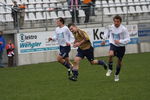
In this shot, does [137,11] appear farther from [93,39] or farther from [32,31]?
[32,31]

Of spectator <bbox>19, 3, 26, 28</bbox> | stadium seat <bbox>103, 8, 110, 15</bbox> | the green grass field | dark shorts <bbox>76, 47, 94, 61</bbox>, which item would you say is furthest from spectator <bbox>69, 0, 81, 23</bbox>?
dark shorts <bbox>76, 47, 94, 61</bbox>

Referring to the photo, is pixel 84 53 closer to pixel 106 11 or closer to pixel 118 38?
pixel 118 38

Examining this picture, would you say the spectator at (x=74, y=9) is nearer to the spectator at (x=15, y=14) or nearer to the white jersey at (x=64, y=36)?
the spectator at (x=15, y=14)

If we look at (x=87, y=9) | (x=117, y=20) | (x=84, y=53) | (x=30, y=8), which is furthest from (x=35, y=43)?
(x=117, y=20)

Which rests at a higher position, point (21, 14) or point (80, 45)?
point (21, 14)

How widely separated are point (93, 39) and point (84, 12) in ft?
5.40

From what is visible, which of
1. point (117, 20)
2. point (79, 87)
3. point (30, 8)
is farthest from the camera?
point (30, 8)

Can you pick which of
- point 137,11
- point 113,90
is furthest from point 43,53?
point 113,90

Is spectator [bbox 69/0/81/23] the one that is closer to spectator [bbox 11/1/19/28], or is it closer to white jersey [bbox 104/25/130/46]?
spectator [bbox 11/1/19/28]

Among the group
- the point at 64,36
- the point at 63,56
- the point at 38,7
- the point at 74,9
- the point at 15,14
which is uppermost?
the point at 38,7

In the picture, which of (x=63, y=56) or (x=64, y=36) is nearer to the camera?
(x=64, y=36)

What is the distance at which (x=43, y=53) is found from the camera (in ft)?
90.1

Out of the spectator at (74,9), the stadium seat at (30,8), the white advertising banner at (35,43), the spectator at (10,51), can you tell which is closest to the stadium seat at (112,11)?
the spectator at (74,9)

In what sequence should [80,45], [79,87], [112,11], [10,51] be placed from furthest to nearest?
1. [112,11]
2. [10,51]
3. [80,45]
4. [79,87]
